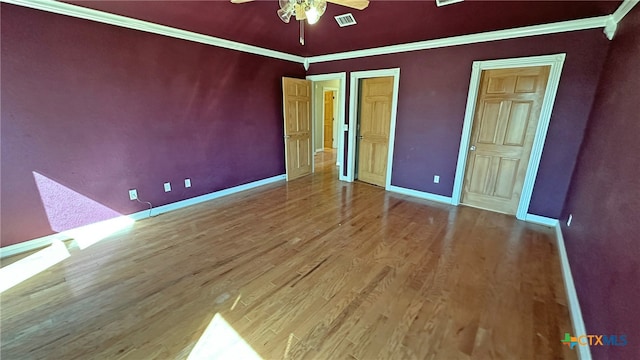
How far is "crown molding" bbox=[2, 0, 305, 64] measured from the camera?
241 centimetres

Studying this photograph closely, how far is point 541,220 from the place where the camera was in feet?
10.9

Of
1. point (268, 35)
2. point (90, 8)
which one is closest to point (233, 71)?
point (268, 35)

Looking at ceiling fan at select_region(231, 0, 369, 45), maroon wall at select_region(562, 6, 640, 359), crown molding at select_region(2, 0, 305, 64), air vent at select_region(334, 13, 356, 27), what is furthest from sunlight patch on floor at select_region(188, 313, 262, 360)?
air vent at select_region(334, 13, 356, 27)

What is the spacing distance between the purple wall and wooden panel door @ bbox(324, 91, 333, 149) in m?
3.21

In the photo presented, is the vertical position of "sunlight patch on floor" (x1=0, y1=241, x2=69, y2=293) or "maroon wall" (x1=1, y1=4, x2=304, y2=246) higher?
"maroon wall" (x1=1, y1=4, x2=304, y2=246)

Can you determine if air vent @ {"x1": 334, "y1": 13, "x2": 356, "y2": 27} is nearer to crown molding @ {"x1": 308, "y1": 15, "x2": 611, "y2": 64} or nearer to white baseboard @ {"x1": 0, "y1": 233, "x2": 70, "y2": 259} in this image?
crown molding @ {"x1": 308, "y1": 15, "x2": 611, "y2": 64}

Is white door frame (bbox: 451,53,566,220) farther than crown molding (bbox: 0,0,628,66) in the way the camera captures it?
Yes

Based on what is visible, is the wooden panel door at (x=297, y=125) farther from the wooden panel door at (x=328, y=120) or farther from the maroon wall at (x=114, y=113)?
the wooden panel door at (x=328, y=120)

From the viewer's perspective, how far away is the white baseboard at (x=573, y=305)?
1.50 m

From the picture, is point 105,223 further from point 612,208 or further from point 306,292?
point 612,208

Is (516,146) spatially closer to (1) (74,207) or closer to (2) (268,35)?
(2) (268,35)

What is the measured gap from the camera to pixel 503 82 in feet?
11.0

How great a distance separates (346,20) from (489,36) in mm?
1856

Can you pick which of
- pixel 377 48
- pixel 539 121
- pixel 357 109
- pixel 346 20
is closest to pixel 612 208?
pixel 539 121
